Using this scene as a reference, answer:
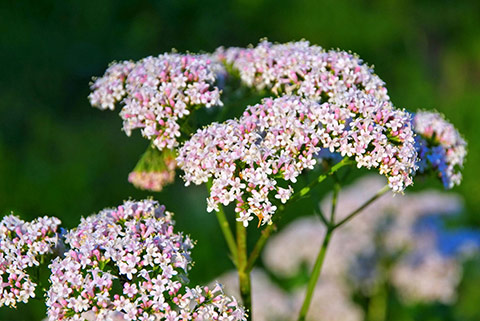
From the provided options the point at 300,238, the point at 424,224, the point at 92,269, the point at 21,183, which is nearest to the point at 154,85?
the point at 92,269

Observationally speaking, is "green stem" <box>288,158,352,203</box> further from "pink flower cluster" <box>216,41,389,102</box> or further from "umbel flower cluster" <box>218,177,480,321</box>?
"umbel flower cluster" <box>218,177,480,321</box>

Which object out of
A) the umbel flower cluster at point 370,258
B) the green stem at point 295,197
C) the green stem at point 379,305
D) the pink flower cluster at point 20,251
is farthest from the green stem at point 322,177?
the green stem at point 379,305

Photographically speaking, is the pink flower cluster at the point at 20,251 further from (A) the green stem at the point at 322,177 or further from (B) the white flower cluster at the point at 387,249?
(B) the white flower cluster at the point at 387,249

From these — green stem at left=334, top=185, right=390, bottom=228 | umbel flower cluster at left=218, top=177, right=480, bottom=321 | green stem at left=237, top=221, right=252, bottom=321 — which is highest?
umbel flower cluster at left=218, top=177, right=480, bottom=321

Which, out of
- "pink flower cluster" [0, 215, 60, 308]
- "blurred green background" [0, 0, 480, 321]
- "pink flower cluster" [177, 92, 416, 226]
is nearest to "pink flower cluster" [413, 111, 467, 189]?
"pink flower cluster" [177, 92, 416, 226]

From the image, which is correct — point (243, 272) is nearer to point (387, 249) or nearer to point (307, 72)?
point (307, 72)

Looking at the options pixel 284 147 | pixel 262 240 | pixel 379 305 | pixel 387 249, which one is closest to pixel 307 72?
pixel 284 147
